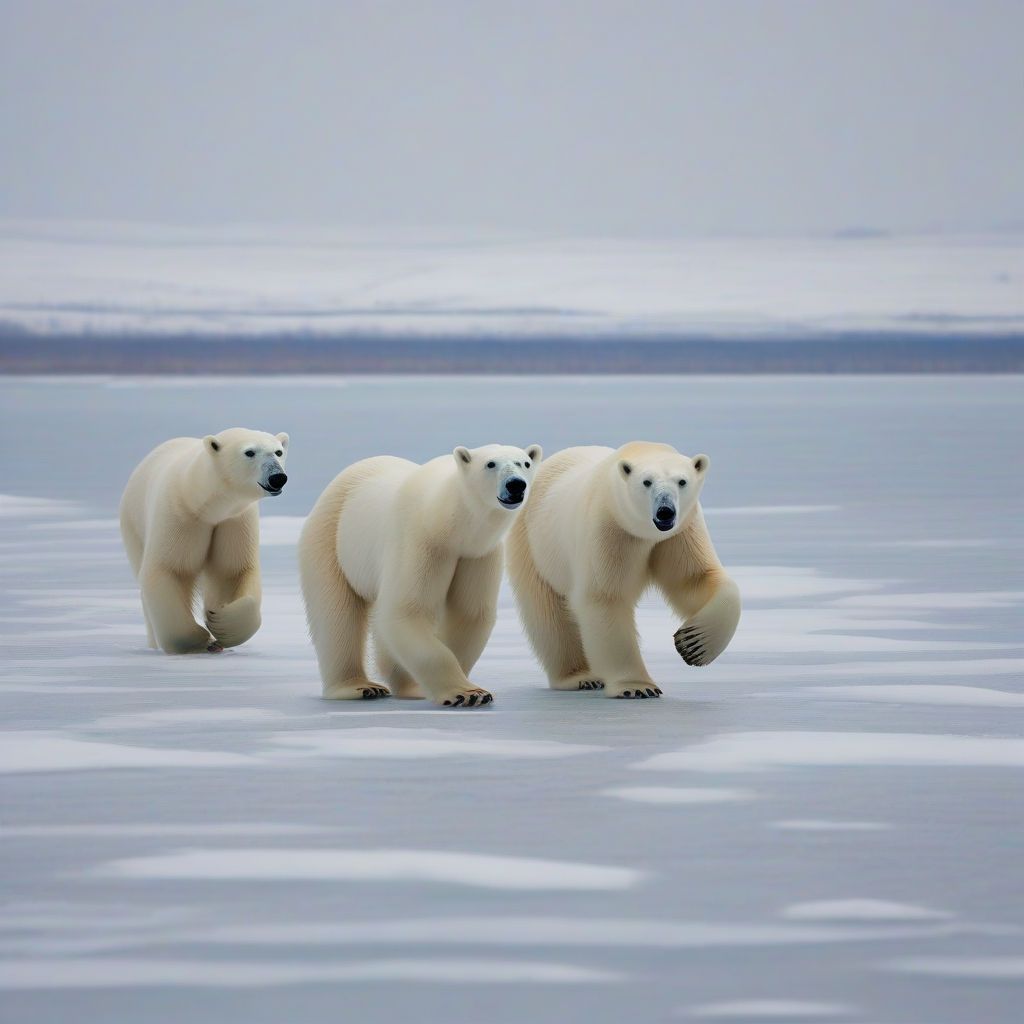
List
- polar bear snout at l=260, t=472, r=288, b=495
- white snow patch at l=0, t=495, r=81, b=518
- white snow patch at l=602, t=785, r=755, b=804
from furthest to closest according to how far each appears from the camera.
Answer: white snow patch at l=0, t=495, r=81, b=518 → polar bear snout at l=260, t=472, r=288, b=495 → white snow patch at l=602, t=785, r=755, b=804

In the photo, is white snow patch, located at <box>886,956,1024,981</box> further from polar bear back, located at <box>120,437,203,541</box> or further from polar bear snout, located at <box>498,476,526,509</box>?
polar bear back, located at <box>120,437,203,541</box>

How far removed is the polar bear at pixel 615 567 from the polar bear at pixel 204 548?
1.01 metres

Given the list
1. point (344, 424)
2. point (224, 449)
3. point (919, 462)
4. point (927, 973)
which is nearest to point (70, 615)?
point (224, 449)

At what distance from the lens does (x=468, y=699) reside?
15.0ft

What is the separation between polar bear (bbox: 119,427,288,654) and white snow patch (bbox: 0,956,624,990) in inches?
120

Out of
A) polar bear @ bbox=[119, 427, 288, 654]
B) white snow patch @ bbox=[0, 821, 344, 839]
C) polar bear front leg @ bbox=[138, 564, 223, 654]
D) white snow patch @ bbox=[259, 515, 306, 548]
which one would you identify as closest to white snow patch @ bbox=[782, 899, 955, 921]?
white snow patch @ bbox=[0, 821, 344, 839]

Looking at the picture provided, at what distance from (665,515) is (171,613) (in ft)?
6.58

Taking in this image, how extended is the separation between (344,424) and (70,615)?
1601 cm

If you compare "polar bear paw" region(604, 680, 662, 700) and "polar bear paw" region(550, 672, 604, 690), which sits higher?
"polar bear paw" region(550, 672, 604, 690)

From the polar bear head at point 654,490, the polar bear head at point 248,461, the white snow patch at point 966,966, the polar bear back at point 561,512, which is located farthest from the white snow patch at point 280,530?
the white snow patch at point 966,966

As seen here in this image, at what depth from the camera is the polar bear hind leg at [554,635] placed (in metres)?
5.00

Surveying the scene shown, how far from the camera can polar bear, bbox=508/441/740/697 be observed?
459 cm

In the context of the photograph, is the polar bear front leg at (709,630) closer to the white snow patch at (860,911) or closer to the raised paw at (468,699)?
the raised paw at (468,699)

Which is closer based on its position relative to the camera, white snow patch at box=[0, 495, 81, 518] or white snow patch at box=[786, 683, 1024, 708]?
white snow patch at box=[786, 683, 1024, 708]
